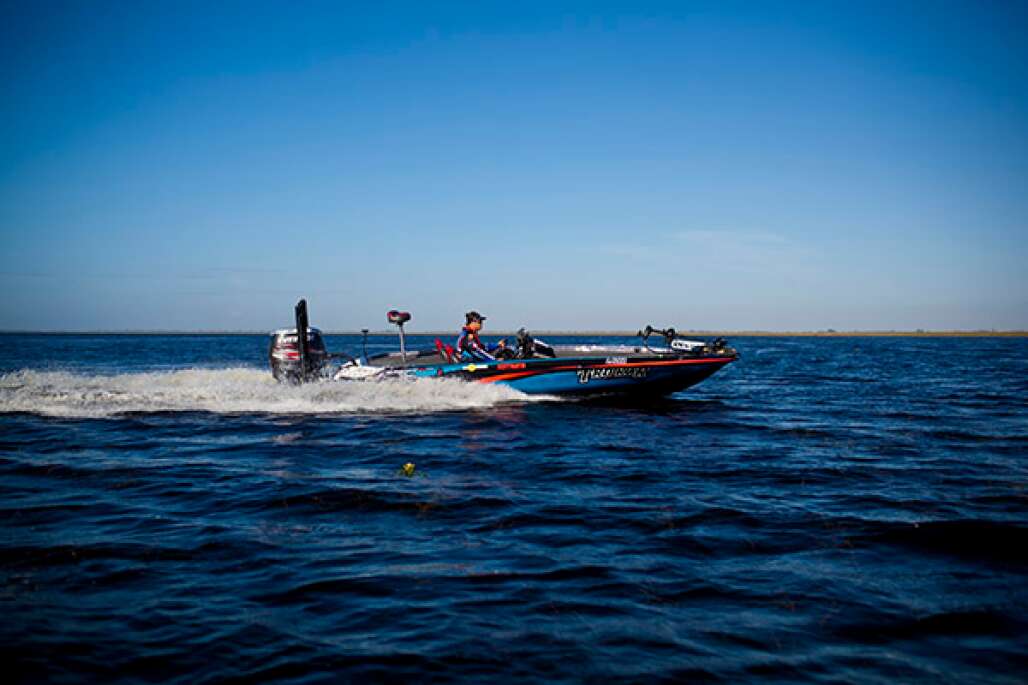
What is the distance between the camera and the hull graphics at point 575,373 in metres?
17.3

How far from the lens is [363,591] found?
4.81 m

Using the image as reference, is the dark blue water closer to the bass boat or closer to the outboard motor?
the bass boat

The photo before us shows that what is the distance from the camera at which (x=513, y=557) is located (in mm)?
5613

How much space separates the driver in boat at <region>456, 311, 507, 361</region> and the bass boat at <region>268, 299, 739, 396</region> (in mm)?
146

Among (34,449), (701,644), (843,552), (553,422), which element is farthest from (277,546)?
(553,422)

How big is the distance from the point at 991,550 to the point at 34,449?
13201 millimetres

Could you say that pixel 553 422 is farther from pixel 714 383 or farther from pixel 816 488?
pixel 714 383

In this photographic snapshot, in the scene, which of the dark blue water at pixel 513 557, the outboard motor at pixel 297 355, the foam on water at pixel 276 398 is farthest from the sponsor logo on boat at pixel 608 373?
the outboard motor at pixel 297 355

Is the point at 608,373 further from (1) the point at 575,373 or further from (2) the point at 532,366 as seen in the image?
(2) the point at 532,366

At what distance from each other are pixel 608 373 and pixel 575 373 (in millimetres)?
883

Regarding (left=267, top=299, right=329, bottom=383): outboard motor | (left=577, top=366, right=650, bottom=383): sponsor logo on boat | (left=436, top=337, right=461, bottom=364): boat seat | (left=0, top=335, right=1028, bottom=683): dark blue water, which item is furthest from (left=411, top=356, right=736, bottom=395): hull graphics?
(left=0, top=335, right=1028, bottom=683): dark blue water

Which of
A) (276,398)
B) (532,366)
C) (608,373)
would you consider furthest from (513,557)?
(276,398)

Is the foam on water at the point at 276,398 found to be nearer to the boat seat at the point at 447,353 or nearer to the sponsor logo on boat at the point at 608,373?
the boat seat at the point at 447,353

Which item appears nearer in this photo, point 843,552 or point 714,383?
point 843,552
